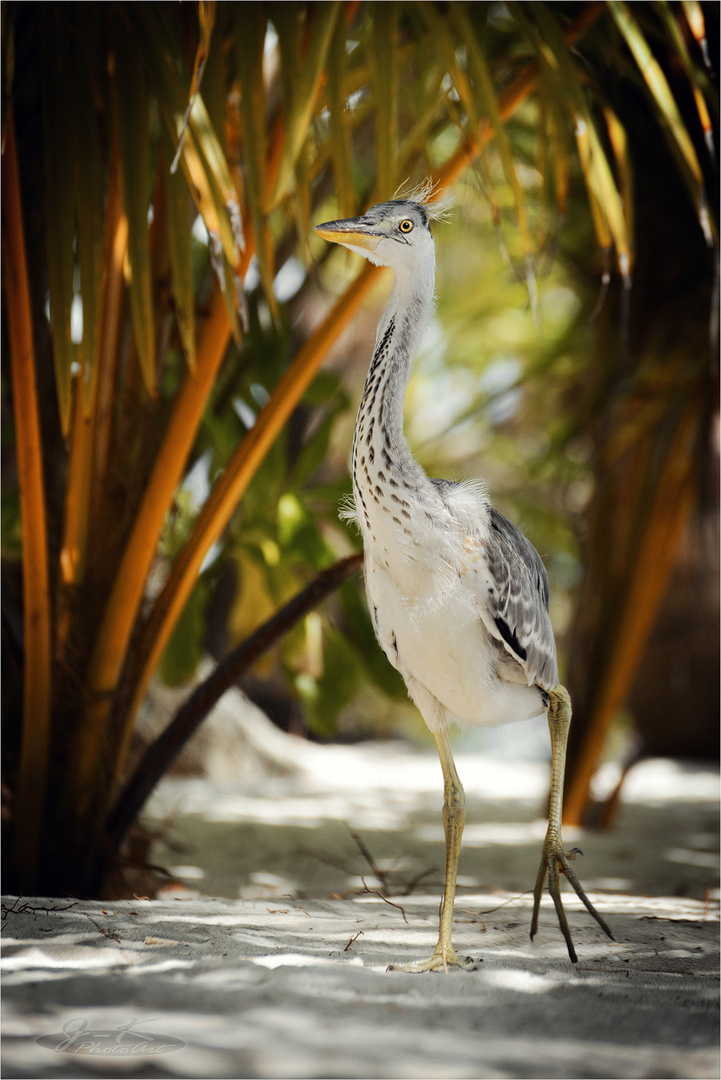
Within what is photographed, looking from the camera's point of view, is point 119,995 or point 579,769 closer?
point 119,995

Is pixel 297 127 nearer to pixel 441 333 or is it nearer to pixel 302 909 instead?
pixel 302 909

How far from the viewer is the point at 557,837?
210 cm

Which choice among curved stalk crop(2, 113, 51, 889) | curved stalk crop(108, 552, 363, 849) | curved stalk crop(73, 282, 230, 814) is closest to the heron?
curved stalk crop(108, 552, 363, 849)

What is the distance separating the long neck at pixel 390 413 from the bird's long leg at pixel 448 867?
617mm

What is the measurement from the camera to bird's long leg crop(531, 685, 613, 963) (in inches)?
80.2

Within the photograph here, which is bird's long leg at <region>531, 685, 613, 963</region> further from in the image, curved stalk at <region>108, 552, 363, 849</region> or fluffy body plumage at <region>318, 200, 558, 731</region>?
curved stalk at <region>108, 552, 363, 849</region>

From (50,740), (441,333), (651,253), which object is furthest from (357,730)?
(50,740)

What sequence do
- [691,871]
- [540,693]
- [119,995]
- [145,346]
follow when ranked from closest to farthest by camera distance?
[119,995] → [145,346] → [540,693] → [691,871]

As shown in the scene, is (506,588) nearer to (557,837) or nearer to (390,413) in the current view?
(390,413)

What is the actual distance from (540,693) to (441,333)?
322 inches

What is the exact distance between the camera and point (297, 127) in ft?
6.94

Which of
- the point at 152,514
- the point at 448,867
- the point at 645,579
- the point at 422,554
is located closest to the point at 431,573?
the point at 422,554

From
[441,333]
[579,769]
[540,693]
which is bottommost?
[579,769]

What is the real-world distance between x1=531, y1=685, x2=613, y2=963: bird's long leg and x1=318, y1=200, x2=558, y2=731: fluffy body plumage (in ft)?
0.45
